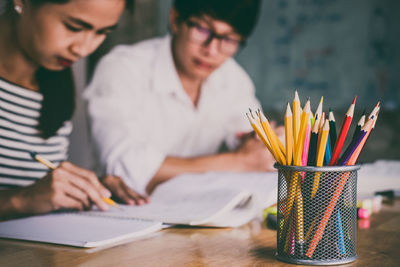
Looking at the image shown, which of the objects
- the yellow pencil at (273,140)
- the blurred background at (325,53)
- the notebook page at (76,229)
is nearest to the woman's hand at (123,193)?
the notebook page at (76,229)

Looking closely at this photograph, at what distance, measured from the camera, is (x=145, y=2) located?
2.25 metres

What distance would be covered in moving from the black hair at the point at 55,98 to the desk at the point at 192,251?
0.58m

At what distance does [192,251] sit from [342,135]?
0.24 metres

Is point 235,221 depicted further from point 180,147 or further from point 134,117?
point 180,147

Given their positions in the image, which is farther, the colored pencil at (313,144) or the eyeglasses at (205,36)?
the eyeglasses at (205,36)

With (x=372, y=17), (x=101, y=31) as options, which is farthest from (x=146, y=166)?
(x=372, y=17)

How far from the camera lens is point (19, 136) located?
3.59ft

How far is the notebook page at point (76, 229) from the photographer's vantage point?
0.61 metres

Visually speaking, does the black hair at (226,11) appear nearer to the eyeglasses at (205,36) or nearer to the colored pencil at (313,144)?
the eyeglasses at (205,36)

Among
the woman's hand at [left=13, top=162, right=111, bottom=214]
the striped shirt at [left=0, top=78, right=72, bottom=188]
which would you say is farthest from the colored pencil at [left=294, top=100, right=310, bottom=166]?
the striped shirt at [left=0, top=78, right=72, bottom=188]

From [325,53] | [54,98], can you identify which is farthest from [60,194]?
[325,53]

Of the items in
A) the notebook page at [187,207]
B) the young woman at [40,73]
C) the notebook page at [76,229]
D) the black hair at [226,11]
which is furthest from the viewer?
the black hair at [226,11]

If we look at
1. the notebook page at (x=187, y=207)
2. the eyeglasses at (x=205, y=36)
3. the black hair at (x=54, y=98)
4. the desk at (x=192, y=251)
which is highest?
the eyeglasses at (x=205, y=36)

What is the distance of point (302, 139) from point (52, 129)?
870mm
